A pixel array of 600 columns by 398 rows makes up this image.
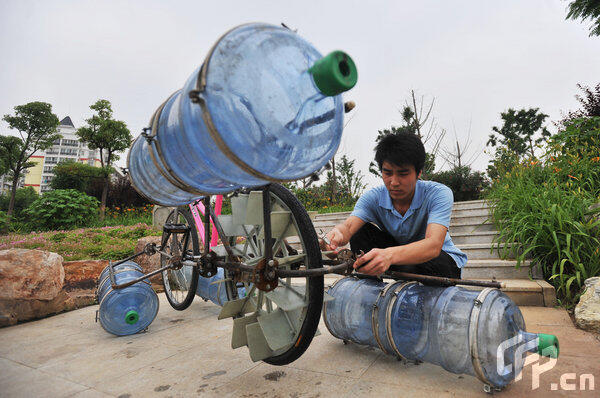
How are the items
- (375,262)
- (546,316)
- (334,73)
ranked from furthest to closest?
1. (546,316)
2. (375,262)
3. (334,73)

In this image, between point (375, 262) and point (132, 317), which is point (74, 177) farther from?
point (375, 262)

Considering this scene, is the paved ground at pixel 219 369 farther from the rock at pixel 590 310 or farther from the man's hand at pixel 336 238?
the man's hand at pixel 336 238

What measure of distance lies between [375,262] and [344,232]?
2.08 feet

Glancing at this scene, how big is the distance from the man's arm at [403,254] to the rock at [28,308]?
11.3 feet

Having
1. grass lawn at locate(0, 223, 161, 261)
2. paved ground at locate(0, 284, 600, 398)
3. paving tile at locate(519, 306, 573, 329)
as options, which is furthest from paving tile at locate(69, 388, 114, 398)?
grass lawn at locate(0, 223, 161, 261)

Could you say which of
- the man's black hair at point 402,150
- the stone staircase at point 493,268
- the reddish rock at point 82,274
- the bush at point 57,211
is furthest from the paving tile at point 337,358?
the bush at point 57,211

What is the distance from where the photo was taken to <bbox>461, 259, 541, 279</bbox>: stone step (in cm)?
318

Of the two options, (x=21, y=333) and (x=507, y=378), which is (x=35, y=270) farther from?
(x=507, y=378)

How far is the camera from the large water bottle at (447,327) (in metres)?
1.39

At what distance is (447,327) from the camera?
151 centimetres

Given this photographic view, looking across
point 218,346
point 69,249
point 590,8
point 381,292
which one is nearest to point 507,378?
point 381,292

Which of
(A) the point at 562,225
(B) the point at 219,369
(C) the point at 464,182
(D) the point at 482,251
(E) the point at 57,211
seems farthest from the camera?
(C) the point at 464,182

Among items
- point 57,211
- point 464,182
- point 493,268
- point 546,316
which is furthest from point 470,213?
point 57,211

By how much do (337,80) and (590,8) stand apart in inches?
463
